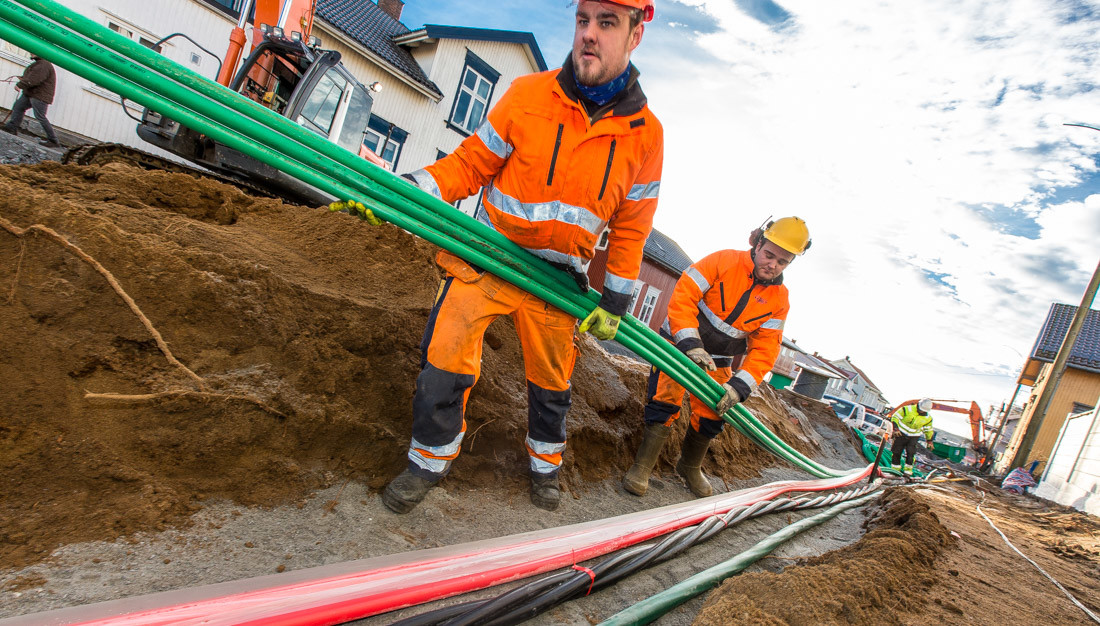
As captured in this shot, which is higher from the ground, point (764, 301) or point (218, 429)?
point (764, 301)

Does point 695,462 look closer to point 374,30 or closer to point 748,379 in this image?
point 748,379

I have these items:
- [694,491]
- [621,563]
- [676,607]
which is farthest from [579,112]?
[694,491]

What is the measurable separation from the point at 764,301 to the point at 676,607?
2.22 meters

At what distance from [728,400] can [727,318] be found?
1.83 ft

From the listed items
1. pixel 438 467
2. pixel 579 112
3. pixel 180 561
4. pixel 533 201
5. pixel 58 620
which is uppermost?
pixel 579 112

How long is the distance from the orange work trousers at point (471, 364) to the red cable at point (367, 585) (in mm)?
424

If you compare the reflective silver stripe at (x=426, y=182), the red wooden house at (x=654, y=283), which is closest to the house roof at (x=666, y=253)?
the red wooden house at (x=654, y=283)

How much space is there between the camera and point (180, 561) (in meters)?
1.60

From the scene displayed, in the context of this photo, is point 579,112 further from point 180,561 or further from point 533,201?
point 180,561

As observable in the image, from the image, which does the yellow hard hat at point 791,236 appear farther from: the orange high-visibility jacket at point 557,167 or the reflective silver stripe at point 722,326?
the orange high-visibility jacket at point 557,167

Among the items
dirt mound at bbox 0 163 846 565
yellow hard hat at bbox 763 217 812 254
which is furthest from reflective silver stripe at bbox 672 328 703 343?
dirt mound at bbox 0 163 846 565

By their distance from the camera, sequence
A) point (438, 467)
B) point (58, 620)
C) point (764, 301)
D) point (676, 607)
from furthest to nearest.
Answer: point (764, 301) → point (438, 467) → point (676, 607) → point (58, 620)

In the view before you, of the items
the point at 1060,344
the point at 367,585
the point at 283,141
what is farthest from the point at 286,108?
the point at 1060,344

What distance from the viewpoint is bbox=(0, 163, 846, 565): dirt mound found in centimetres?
169
